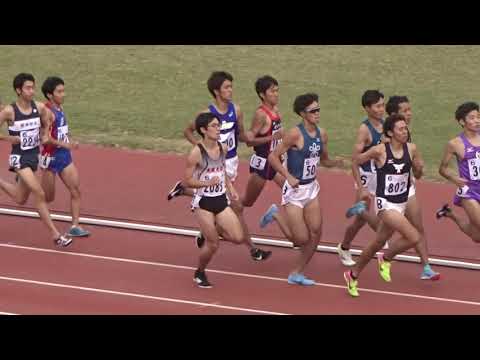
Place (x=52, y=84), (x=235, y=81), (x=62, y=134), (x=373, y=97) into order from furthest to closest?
1. (x=235, y=81)
2. (x=62, y=134)
3. (x=52, y=84)
4. (x=373, y=97)

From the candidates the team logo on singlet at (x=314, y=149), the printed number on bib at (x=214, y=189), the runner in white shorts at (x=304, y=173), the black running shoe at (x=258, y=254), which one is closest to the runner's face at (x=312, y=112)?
A: the runner in white shorts at (x=304, y=173)

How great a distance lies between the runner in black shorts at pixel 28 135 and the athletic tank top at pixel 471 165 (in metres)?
4.65

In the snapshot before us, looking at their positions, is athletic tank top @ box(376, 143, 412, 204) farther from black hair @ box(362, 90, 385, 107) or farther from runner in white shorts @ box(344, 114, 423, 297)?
black hair @ box(362, 90, 385, 107)

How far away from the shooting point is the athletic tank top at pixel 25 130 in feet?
→ 48.6

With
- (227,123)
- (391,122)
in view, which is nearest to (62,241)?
(227,123)

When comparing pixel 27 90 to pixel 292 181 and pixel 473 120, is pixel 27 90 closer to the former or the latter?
pixel 292 181

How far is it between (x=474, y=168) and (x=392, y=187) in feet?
4.20

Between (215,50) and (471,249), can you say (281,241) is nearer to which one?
(471,249)

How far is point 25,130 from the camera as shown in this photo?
14.8 meters

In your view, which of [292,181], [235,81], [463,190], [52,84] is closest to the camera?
[292,181]

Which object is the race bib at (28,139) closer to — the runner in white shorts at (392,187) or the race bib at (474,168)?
the runner in white shorts at (392,187)

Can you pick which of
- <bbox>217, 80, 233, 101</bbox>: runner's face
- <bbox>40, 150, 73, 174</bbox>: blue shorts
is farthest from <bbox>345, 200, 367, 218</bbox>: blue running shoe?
<bbox>40, 150, 73, 174</bbox>: blue shorts

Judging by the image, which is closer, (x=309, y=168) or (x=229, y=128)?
(x=309, y=168)

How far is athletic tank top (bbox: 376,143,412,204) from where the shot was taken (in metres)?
13.2
